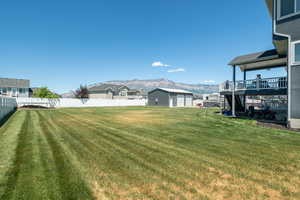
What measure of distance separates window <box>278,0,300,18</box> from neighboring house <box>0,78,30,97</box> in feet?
162

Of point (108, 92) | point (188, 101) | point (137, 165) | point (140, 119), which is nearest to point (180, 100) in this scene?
point (188, 101)

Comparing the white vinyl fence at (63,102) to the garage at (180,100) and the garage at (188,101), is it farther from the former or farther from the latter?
the garage at (188,101)

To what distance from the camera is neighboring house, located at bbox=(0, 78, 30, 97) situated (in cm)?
3872

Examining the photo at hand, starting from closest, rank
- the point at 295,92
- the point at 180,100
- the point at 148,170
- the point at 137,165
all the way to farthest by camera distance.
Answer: the point at 148,170, the point at 137,165, the point at 295,92, the point at 180,100

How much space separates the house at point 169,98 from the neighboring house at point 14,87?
32.4 m

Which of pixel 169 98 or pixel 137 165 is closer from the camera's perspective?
pixel 137 165

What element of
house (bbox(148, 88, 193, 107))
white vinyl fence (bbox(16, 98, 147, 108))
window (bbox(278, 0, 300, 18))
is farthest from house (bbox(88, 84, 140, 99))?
window (bbox(278, 0, 300, 18))

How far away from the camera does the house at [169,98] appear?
38281mm

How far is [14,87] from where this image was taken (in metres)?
39.9

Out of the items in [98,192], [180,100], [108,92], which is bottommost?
[98,192]

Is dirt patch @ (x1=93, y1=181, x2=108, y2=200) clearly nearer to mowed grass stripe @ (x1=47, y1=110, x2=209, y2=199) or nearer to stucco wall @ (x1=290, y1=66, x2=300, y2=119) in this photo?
mowed grass stripe @ (x1=47, y1=110, x2=209, y2=199)

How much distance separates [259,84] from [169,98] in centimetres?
2611

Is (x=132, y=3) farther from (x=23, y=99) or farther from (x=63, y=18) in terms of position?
(x=23, y=99)

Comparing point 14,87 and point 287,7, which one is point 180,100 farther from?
point 14,87
